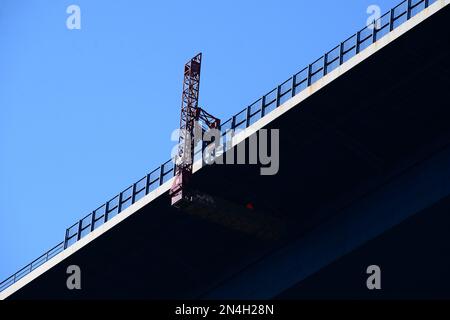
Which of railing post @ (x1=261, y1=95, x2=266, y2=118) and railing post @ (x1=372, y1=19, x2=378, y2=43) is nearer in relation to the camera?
railing post @ (x1=372, y1=19, x2=378, y2=43)

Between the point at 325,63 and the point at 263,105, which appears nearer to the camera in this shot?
the point at 325,63

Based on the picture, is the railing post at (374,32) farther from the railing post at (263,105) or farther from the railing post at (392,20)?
the railing post at (263,105)

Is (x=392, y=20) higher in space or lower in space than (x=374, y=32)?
higher

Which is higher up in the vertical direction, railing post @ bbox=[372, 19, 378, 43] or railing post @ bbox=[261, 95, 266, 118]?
railing post @ bbox=[372, 19, 378, 43]

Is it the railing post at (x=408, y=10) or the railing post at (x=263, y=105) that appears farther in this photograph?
the railing post at (x=263, y=105)

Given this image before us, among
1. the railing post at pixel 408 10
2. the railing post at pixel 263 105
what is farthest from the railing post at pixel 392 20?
the railing post at pixel 263 105

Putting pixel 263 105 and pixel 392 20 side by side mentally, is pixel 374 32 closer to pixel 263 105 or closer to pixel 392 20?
pixel 392 20

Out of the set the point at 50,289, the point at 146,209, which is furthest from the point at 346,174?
the point at 50,289

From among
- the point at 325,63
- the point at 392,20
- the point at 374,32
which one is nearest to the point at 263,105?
the point at 325,63

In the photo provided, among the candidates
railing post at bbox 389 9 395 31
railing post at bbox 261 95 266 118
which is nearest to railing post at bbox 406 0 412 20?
railing post at bbox 389 9 395 31

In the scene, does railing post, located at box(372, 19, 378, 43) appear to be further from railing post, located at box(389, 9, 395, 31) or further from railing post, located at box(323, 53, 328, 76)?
railing post, located at box(323, 53, 328, 76)

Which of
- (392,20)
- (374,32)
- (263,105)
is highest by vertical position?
(392,20)
